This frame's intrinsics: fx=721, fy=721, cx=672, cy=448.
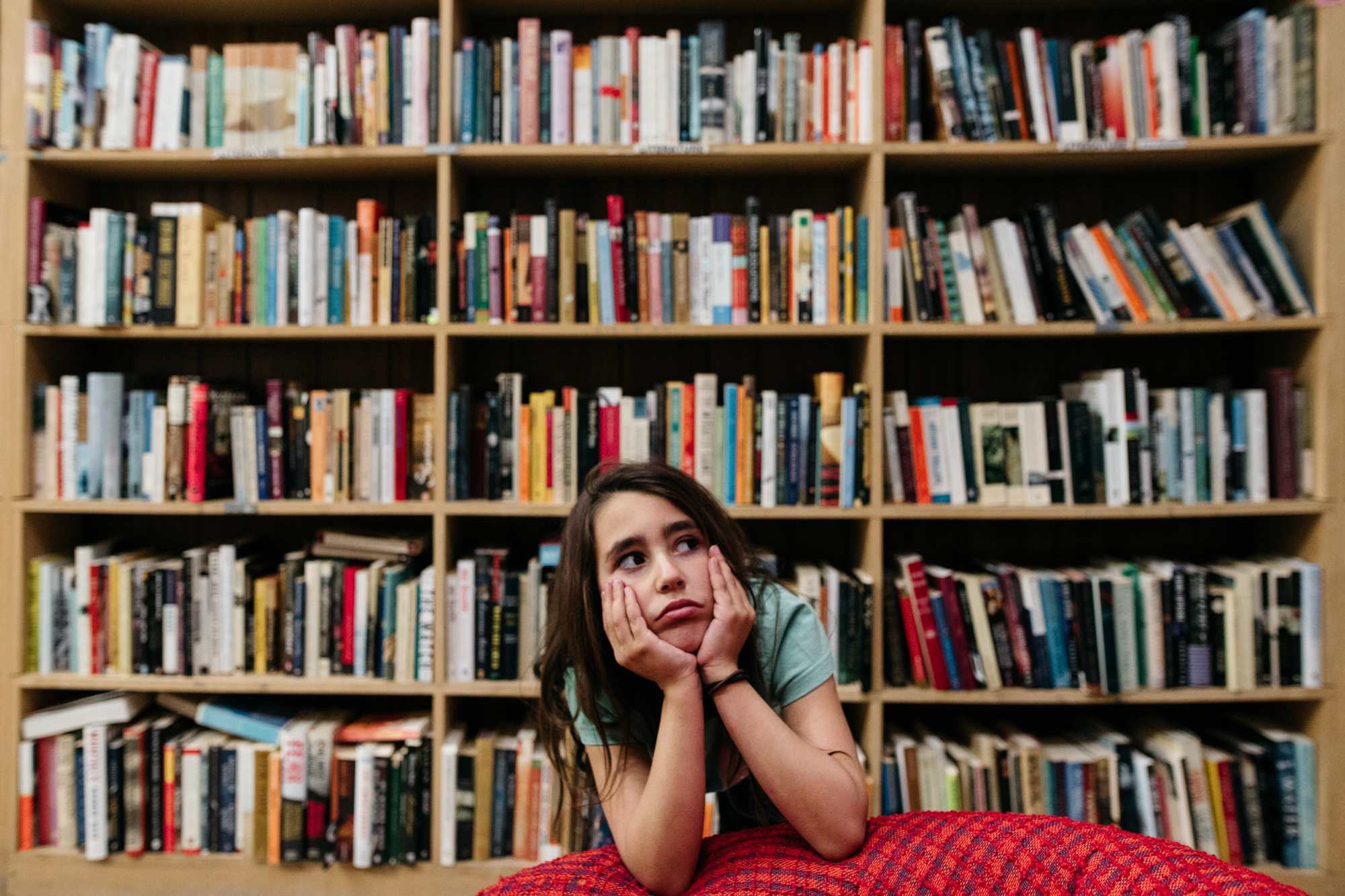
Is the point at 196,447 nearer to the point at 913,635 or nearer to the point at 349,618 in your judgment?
the point at 349,618

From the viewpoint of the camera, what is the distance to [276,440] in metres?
1.72

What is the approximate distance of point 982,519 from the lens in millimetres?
1962

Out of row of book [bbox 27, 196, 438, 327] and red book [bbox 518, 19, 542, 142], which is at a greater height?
red book [bbox 518, 19, 542, 142]

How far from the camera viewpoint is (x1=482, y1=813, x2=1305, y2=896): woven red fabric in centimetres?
79

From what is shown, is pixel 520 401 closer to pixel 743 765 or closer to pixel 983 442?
pixel 743 765

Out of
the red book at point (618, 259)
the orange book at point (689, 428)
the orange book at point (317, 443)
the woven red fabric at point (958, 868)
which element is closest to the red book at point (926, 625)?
the orange book at point (689, 428)

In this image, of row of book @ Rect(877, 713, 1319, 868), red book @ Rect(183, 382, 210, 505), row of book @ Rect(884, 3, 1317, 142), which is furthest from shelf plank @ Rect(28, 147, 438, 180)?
row of book @ Rect(877, 713, 1319, 868)

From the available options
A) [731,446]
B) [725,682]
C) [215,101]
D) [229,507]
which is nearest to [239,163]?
[215,101]

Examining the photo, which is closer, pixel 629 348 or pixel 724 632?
pixel 724 632

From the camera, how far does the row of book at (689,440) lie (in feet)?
5.47

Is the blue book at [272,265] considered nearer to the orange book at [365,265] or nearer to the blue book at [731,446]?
the orange book at [365,265]

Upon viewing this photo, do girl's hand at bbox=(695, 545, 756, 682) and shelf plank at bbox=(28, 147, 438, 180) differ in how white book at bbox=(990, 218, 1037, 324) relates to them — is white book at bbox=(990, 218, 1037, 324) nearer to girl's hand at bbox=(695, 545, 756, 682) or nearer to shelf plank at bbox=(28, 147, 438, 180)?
girl's hand at bbox=(695, 545, 756, 682)

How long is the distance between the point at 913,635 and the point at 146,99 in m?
2.22

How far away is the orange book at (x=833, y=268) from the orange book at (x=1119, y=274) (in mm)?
603
